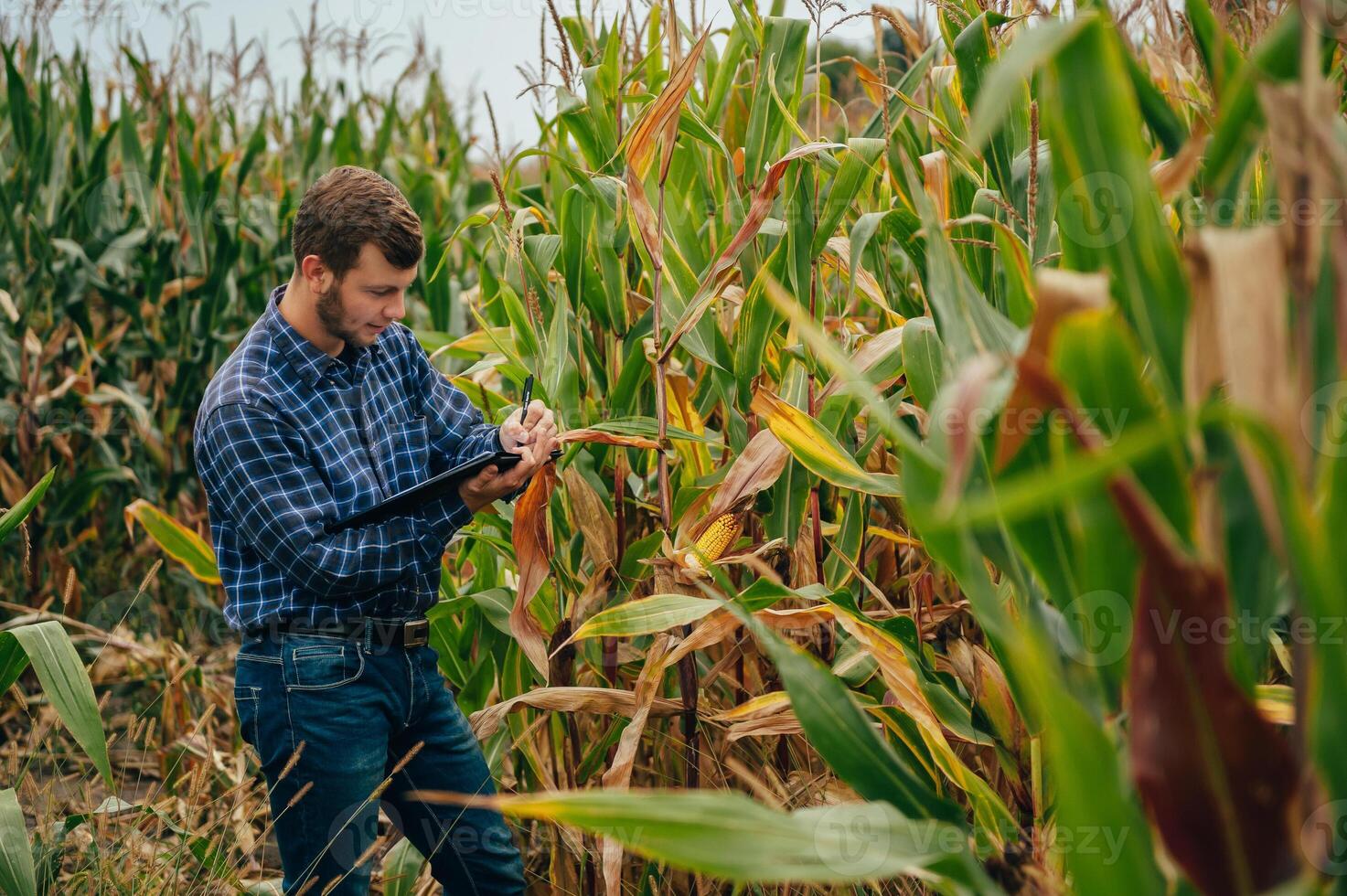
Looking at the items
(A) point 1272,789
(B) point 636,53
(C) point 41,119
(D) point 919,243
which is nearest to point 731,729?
(D) point 919,243

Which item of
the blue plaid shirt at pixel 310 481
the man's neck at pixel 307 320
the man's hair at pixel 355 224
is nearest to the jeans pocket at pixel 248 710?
the blue plaid shirt at pixel 310 481

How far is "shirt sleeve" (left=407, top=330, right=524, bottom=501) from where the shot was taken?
1.96 m

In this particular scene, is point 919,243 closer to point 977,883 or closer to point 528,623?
point 528,623

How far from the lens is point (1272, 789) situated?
72 centimetres

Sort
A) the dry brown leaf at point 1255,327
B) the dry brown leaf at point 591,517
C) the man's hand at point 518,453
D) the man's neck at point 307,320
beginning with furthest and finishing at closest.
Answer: the dry brown leaf at point 591,517 → the man's neck at point 307,320 → the man's hand at point 518,453 → the dry brown leaf at point 1255,327

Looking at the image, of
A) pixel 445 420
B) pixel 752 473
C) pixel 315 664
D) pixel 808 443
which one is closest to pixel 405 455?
pixel 445 420

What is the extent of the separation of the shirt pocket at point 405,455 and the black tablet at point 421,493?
138mm

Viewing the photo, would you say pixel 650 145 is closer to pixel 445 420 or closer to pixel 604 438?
pixel 604 438

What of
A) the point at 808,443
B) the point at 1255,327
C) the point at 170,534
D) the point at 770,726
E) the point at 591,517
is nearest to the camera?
the point at 1255,327

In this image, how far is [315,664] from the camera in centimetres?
169

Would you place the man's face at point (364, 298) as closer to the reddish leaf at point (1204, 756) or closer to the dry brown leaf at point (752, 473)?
the dry brown leaf at point (752, 473)

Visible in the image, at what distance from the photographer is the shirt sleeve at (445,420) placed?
1.96 metres

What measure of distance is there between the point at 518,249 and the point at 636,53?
613 mm

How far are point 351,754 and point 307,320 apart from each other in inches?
27.5
